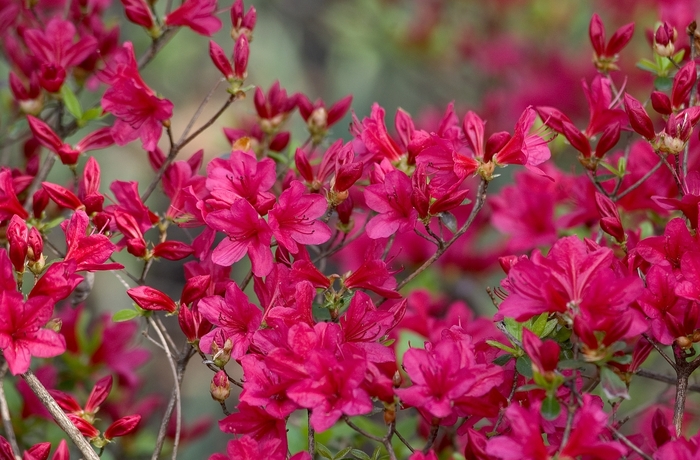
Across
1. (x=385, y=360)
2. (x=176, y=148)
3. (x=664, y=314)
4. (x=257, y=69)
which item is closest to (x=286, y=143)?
(x=176, y=148)

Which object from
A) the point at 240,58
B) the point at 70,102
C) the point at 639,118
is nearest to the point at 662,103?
the point at 639,118

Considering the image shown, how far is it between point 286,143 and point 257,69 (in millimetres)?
2313

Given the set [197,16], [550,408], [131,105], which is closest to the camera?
[550,408]

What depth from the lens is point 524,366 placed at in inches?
39.9

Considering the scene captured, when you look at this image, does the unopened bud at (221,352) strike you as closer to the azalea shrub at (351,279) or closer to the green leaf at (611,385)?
the azalea shrub at (351,279)

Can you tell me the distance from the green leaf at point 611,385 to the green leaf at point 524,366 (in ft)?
0.36

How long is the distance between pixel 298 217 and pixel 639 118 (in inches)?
20.4

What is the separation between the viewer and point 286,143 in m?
1.42

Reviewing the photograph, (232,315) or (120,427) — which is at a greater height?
(232,315)

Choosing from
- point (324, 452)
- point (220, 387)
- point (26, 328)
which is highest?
point (26, 328)

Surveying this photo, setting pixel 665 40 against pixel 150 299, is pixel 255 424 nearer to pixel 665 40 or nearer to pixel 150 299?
pixel 150 299

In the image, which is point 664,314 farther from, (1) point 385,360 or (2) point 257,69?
(2) point 257,69

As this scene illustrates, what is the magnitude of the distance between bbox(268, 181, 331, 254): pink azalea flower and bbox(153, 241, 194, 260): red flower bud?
15 cm

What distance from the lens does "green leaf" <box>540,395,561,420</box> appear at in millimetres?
891
